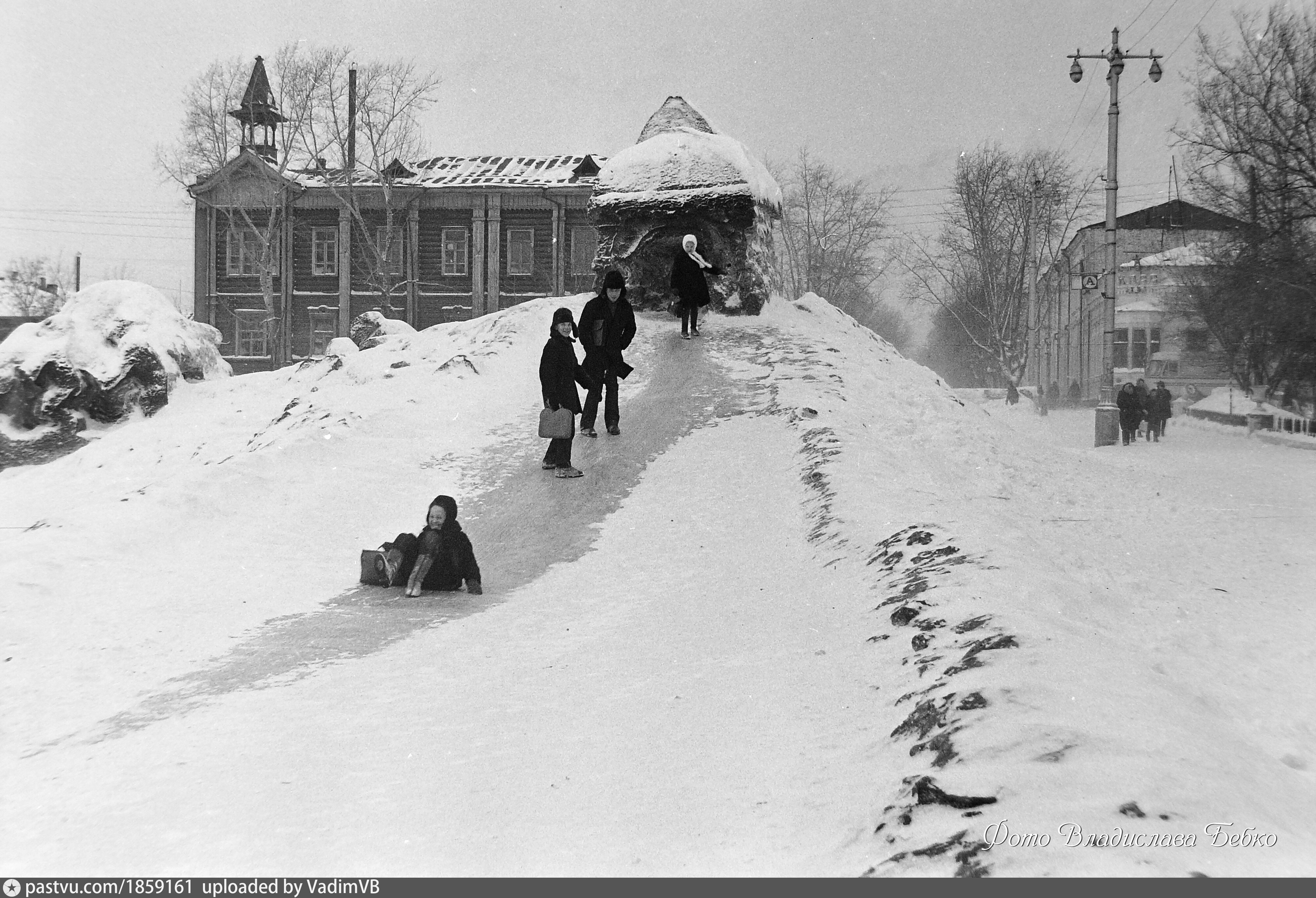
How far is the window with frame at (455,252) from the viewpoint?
A: 38312 mm

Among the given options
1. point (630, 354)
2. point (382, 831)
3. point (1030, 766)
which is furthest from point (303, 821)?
point (630, 354)

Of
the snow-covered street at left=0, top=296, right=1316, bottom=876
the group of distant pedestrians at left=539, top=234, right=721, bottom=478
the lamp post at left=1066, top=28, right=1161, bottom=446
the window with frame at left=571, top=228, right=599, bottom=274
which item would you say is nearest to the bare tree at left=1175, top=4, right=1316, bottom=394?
the lamp post at left=1066, top=28, right=1161, bottom=446

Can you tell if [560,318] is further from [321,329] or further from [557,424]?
[321,329]

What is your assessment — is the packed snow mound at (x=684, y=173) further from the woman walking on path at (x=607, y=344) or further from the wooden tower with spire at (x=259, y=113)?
the wooden tower with spire at (x=259, y=113)

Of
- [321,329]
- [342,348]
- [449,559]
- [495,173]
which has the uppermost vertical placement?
[495,173]

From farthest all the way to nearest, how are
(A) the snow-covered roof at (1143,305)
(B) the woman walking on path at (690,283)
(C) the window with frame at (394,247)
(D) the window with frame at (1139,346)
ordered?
1. (D) the window with frame at (1139,346)
2. (A) the snow-covered roof at (1143,305)
3. (C) the window with frame at (394,247)
4. (B) the woman walking on path at (690,283)

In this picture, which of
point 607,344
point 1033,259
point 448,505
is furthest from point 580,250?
point 448,505

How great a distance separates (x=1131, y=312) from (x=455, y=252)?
2915cm

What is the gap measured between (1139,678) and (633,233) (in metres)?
13.6

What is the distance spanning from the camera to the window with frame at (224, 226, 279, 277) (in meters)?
Answer: 38.0

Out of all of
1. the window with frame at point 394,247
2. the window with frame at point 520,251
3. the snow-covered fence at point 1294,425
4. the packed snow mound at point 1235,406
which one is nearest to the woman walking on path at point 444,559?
the snow-covered fence at point 1294,425

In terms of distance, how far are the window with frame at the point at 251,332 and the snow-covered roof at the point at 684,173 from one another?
1008 inches

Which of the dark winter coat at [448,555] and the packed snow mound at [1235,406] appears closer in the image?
the dark winter coat at [448,555]

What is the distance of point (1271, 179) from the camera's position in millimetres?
16375
